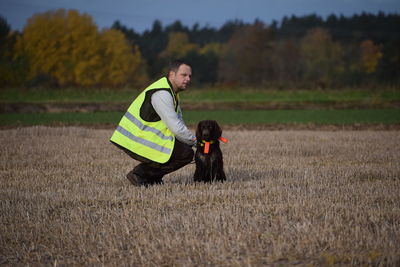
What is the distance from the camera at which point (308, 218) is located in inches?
204

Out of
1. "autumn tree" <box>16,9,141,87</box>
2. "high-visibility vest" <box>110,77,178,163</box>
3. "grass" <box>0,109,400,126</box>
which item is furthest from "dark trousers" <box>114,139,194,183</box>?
"autumn tree" <box>16,9,141,87</box>

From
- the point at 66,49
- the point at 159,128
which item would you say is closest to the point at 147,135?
the point at 159,128

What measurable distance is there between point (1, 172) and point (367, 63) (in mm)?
105285

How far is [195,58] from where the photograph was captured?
99500 mm

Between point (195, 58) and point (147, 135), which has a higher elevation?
point (195, 58)

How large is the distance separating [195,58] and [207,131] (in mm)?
94109

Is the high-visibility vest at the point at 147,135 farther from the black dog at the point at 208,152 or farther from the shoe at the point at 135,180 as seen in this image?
the shoe at the point at 135,180

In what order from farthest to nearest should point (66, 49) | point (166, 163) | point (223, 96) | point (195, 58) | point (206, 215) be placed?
point (195, 58)
point (66, 49)
point (223, 96)
point (166, 163)
point (206, 215)

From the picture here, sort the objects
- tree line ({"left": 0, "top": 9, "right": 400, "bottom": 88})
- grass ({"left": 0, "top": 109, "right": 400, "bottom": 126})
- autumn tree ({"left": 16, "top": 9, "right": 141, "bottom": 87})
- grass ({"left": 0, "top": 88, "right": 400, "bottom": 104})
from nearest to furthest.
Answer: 1. grass ({"left": 0, "top": 109, "right": 400, "bottom": 126})
2. grass ({"left": 0, "top": 88, "right": 400, "bottom": 104})
3. tree line ({"left": 0, "top": 9, "right": 400, "bottom": 88})
4. autumn tree ({"left": 16, "top": 9, "right": 141, "bottom": 87})

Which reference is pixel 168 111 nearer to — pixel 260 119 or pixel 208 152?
pixel 208 152

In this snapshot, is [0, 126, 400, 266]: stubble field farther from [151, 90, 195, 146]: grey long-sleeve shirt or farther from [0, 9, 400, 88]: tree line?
[0, 9, 400, 88]: tree line

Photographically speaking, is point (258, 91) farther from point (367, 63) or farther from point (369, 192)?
point (367, 63)

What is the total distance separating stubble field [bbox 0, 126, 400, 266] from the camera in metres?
4.09

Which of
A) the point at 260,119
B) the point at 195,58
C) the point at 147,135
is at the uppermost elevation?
the point at 195,58
